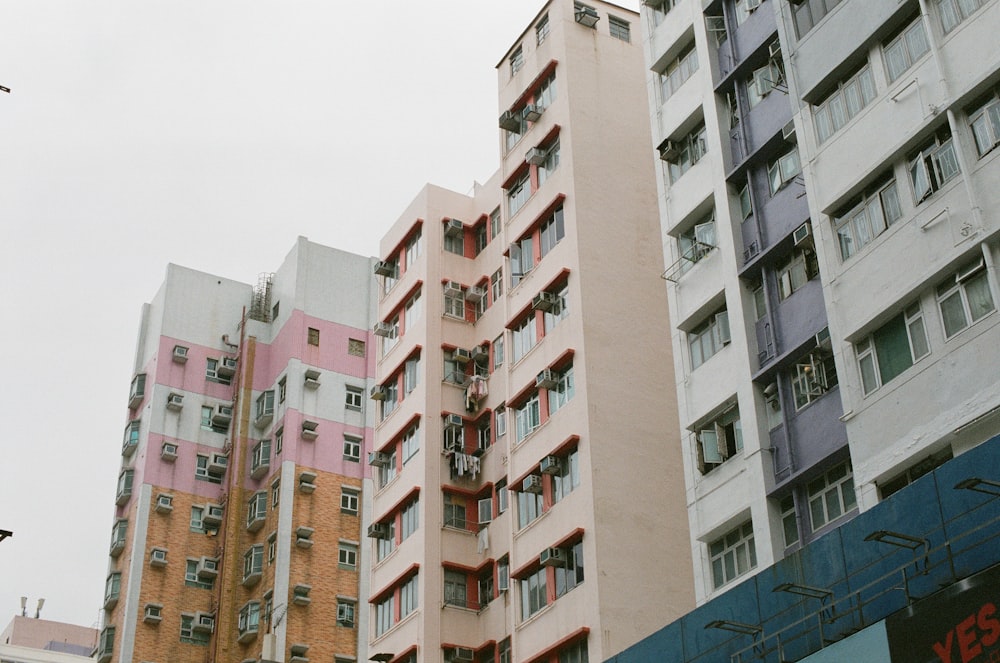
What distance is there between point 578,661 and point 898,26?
51.9ft

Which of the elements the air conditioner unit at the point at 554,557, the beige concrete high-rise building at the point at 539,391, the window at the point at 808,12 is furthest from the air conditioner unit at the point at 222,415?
the window at the point at 808,12

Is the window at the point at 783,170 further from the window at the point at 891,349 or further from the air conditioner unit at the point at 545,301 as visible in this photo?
the air conditioner unit at the point at 545,301

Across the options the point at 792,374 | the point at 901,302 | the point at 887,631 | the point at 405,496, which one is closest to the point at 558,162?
the point at 405,496

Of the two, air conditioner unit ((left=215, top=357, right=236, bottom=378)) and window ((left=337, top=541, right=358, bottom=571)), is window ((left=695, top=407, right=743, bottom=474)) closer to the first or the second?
window ((left=337, top=541, right=358, bottom=571))

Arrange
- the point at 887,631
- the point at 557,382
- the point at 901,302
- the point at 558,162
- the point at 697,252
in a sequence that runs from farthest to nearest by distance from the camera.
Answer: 1. the point at 558,162
2. the point at 557,382
3. the point at 697,252
4. the point at 901,302
5. the point at 887,631

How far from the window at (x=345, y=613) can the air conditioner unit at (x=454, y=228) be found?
54.7ft

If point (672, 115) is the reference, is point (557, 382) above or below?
below

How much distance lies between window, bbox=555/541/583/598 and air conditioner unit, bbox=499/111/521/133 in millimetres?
13807

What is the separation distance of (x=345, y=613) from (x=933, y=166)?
3527cm

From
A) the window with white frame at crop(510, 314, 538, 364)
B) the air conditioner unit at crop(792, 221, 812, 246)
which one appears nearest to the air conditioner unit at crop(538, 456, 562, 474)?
the window with white frame at crop(510, 314, 538, 364)

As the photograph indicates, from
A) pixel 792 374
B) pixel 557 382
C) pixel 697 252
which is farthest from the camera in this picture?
pixel 557 382

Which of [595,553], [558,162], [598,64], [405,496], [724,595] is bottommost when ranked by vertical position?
[724,595]

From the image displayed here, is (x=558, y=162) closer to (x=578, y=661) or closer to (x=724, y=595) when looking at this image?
(x=578, y=661)

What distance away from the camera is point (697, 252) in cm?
3162
